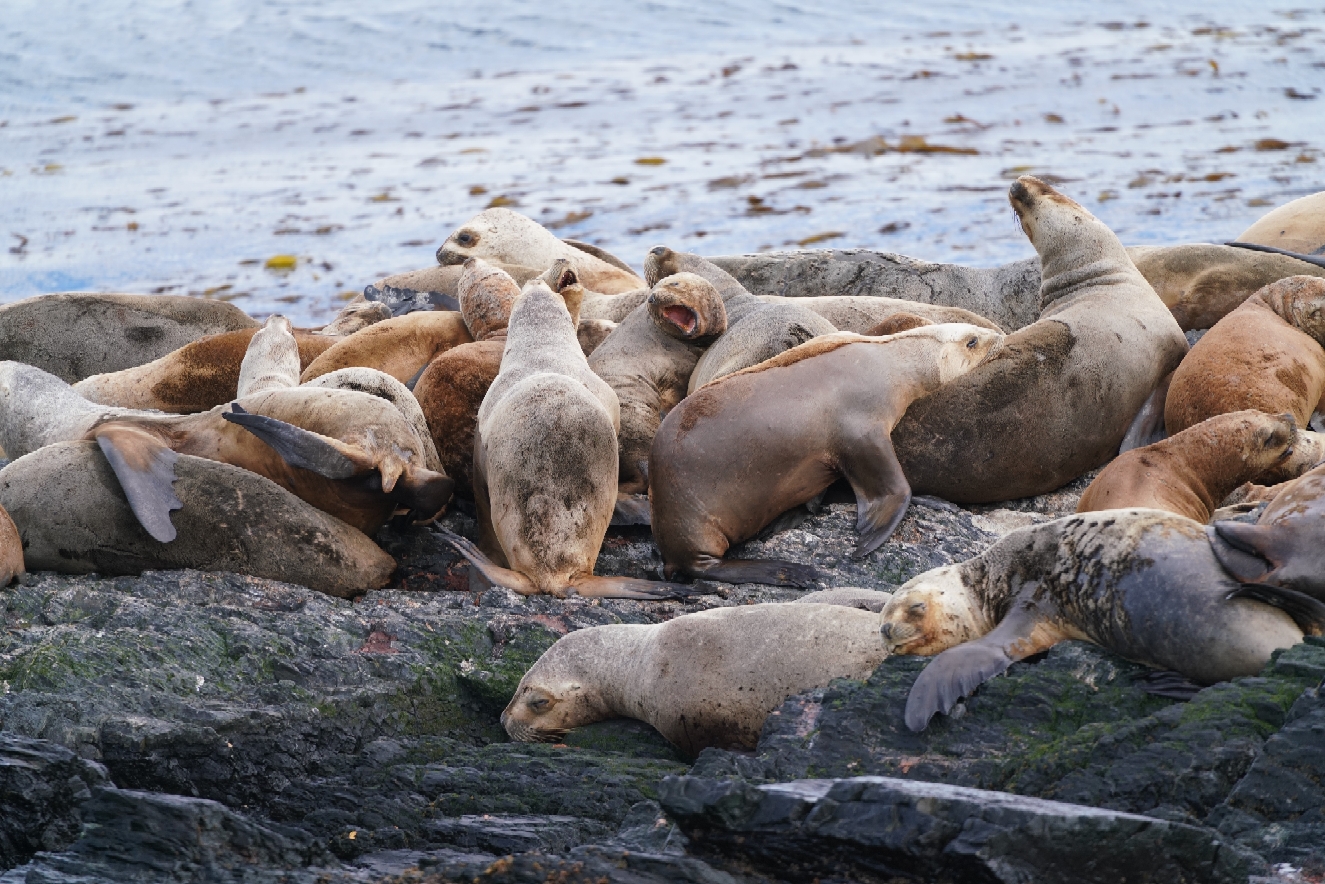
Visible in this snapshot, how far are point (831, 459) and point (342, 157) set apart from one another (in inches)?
646

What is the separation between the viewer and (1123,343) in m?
6.07

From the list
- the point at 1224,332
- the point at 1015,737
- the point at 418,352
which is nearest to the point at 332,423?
the point at 418,352

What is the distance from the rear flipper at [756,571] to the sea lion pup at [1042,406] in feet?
2.79

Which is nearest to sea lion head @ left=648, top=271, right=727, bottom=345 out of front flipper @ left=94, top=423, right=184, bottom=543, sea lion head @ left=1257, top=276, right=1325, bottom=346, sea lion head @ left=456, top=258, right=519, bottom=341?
sea lion head @ left=456, top=258, right=519, bottom=341

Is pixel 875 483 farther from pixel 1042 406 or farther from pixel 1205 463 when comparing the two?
pixel 1205 463

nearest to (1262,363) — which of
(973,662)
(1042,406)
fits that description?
(1042,406)

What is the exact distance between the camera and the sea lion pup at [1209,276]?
23.7 ft

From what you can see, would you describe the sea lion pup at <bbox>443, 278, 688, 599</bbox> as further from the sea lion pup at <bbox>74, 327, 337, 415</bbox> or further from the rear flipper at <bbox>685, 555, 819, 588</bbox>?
the sea lion pup at <bbox>74, 327, 337, 415</bbox>

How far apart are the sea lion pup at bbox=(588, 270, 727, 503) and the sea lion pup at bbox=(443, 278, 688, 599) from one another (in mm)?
770

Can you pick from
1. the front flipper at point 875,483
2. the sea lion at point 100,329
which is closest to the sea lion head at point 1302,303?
the front flipper at point 875,483

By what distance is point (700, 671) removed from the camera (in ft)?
12.6

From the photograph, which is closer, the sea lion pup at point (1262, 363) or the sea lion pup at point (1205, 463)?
the sea lion pup at point (1205, 463)

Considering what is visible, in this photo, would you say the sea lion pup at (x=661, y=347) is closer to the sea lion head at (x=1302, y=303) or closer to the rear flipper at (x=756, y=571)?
the rear flipper at (x=756, y=571)

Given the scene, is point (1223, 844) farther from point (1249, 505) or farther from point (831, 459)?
point (831, 459)
